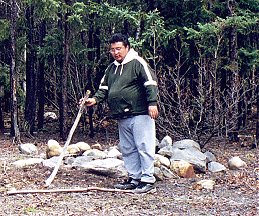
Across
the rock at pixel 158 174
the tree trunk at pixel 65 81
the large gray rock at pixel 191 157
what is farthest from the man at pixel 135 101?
the tree trunk at pixel 65 81

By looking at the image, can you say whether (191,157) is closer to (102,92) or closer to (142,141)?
(142,141)

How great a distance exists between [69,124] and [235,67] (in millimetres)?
5551

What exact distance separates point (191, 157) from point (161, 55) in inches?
201

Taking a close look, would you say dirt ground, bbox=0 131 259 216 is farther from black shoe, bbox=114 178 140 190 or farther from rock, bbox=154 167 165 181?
Result: black shoe, bbox=114 178 140 190

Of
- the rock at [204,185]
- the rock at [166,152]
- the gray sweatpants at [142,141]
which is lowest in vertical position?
the rock at [204,185]

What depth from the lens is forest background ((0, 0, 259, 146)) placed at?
37.1ft

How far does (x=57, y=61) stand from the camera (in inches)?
578

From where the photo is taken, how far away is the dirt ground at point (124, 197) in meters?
5.65

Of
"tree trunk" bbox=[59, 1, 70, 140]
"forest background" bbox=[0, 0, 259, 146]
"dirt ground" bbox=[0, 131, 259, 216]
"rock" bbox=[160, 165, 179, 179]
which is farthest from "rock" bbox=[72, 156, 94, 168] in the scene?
"tree trunk" bbox=[59, 1, 70, 140]

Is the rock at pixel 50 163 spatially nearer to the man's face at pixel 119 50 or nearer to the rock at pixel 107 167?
the rock at pixel 107 167

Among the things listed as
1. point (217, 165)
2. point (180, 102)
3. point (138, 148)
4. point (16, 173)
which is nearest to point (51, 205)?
point (138, 148)

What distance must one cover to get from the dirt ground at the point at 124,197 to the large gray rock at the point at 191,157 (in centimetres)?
20

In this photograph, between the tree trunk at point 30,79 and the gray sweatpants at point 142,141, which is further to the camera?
the tree trunk at point 30,79

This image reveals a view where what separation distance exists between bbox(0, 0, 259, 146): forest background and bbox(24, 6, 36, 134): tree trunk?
29mm
